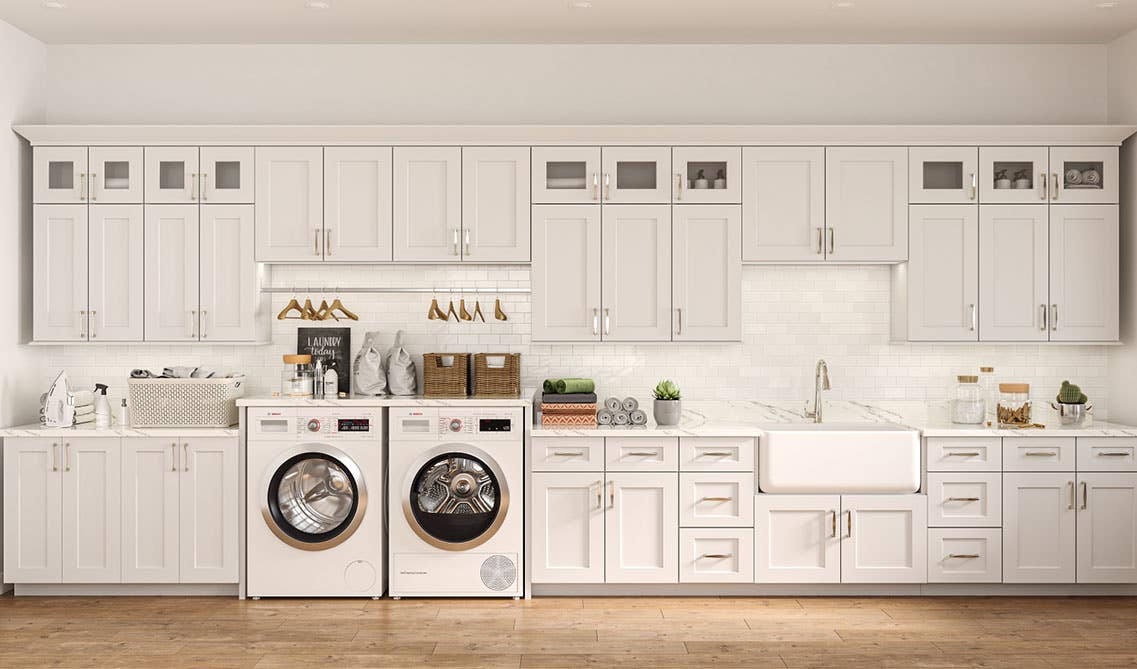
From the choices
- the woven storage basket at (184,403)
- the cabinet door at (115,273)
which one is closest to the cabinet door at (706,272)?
the woven storage basket at (184,403)

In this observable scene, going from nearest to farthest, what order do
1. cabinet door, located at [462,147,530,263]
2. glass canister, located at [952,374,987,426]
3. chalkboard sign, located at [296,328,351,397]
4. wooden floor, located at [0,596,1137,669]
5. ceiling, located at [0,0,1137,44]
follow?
wooden floor, located at [0,596,1137,669]
ceiling, located at [0,0,1137,44]
cabinet door, located at [462,147,530,263]
glass canister, located at [952,374,987,426]
chalkboard sign, located at [296,328,351,397]

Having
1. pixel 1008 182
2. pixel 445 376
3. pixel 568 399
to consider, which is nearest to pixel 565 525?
pixel 568 399

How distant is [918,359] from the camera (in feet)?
16.6

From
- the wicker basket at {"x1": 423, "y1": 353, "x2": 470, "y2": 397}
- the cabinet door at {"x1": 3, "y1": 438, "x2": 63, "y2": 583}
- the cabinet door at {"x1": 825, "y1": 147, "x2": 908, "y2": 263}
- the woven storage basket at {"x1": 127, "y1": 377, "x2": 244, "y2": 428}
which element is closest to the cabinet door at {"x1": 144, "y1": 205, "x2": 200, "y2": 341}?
the woven storage basket at {"x1": 127, "y1": 377, "x2": 244, "y2": 428}

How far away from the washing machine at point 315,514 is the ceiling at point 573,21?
81.6 inches

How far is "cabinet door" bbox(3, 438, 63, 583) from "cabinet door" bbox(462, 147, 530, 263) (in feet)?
7.97

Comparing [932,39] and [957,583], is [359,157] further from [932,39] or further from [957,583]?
[957,583]

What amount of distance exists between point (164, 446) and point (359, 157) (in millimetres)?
1818

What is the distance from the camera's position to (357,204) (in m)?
4.71

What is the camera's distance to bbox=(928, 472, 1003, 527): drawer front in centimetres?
450

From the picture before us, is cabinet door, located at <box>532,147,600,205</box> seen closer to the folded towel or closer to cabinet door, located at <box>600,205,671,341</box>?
cabinet door, located at <box>600,205,671,341</box>

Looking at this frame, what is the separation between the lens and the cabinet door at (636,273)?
4.71 metres

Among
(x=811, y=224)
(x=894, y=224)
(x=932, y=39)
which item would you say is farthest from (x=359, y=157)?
(x=932, y=39)

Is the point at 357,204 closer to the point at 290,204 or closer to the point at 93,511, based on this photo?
the point at 290,204
